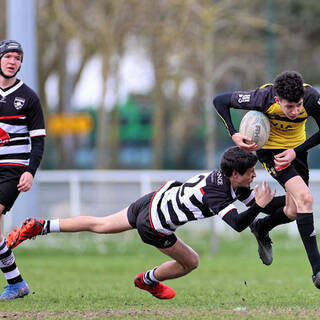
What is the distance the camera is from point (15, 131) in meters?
8.21

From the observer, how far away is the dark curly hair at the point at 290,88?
747 centimetres

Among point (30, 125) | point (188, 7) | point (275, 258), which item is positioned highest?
point (188, 7)

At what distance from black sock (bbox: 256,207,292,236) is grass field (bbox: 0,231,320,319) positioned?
0.71 metres

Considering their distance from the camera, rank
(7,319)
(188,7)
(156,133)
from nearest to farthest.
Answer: (7,319)
(188,7)
(156,133)

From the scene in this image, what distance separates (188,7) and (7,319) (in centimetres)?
1800

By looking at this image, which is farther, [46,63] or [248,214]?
[46,63]

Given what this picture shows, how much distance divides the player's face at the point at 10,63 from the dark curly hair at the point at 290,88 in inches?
99.0

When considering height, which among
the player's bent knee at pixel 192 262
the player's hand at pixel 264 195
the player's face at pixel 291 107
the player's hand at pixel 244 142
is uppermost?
the player's face at pixel 291 107

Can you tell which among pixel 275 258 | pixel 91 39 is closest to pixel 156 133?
pixel 91 39

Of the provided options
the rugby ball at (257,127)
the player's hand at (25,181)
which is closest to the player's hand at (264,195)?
the rugby ball at (257,127)

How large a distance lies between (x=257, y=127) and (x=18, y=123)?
230cm

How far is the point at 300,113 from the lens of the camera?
7.79 meters

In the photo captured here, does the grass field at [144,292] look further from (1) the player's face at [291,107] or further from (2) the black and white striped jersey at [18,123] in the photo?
(1) the player's face at [291,107]

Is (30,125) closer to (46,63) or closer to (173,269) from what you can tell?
(173,269)
